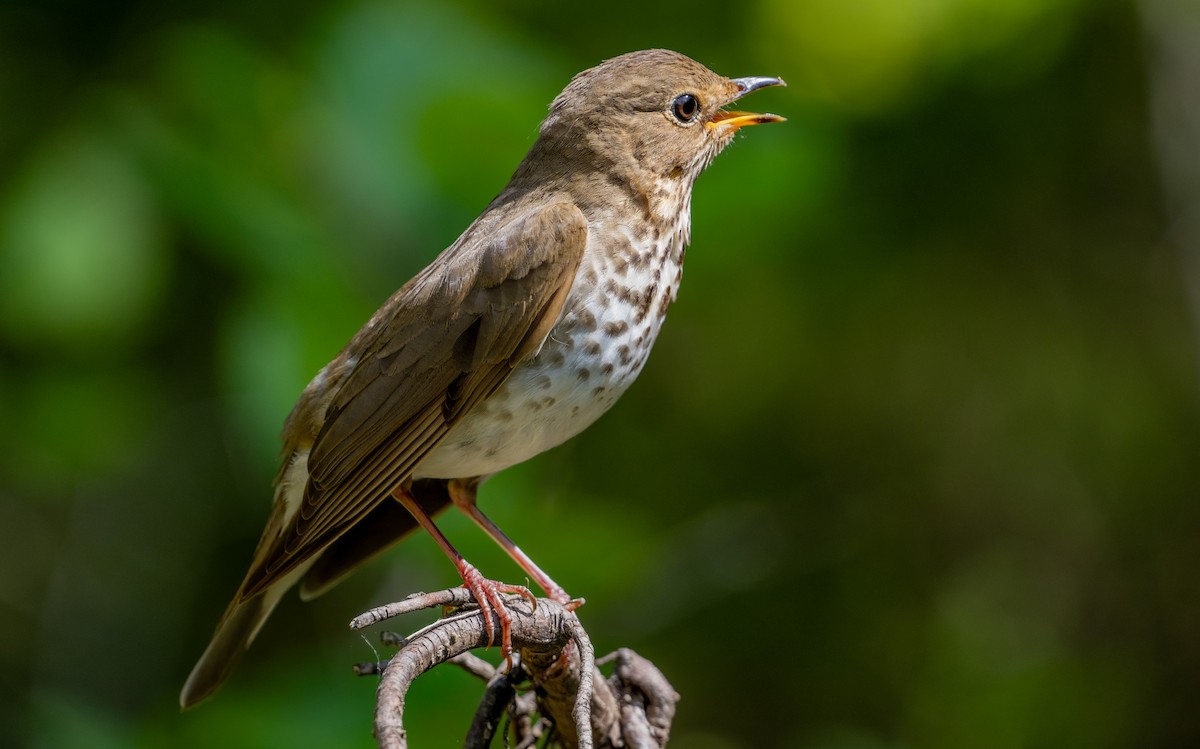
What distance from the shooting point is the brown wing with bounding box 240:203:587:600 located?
3357 millimetres

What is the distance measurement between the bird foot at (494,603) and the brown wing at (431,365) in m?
0.32

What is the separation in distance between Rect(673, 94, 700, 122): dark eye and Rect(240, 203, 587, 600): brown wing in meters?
0.50

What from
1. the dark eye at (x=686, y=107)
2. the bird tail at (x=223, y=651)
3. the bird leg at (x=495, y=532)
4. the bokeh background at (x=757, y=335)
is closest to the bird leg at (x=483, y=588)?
the bird leg at (x=495, y=532)

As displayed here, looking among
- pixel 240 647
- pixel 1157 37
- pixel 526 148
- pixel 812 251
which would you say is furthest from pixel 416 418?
pixel 1157 37

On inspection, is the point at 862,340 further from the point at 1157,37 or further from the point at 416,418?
the point at 416,418

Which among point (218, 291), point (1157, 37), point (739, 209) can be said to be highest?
point (1157, 37)

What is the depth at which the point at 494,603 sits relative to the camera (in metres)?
3.07

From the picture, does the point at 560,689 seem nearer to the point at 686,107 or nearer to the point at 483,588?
the point at 483,588

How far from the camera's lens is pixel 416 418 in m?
3.43

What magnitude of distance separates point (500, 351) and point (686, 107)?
38.1 inches

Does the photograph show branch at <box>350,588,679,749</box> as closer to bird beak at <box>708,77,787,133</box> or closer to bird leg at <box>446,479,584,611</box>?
bird leg at <box>446,479,584,611</box>

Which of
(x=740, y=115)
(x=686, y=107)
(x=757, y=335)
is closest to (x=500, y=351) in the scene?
(x=686, y=107)

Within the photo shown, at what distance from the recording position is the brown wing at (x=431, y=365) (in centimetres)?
336

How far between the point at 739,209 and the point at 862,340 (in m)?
1.24
